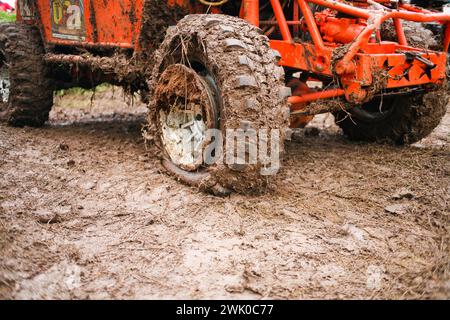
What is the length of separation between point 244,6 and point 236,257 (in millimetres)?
2027

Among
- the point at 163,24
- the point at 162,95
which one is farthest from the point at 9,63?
the point at 162,95

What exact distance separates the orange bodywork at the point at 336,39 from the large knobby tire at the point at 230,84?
43 cm

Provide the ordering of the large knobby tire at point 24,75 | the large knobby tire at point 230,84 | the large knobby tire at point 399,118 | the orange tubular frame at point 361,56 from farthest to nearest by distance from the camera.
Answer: the large knobby tire at point 24,75 < the large knobby tire at point 399,118 < the orange tubular frame at point 361,56 < the large knobby tire at point 230,84

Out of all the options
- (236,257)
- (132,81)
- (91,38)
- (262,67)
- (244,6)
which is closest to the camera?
(236,257)

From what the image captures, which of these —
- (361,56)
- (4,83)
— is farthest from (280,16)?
(4,83)

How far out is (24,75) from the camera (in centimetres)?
495

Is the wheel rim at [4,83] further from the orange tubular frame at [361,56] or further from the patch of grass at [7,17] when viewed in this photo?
the patch of grass at [7,17]

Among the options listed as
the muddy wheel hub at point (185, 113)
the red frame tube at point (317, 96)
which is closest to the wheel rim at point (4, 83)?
the muddy wheel hub at point (185, 113)

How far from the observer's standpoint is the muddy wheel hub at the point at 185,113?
10.3 feet

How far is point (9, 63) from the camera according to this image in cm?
499

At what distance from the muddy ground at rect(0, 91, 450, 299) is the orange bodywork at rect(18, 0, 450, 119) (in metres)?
0.64

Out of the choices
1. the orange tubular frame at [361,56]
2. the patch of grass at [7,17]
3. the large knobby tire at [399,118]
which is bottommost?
the large knobby tire at [399,118]

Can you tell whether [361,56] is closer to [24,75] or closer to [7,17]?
[24,75]

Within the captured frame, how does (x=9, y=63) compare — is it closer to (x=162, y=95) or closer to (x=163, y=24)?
(x=163, y=24)
